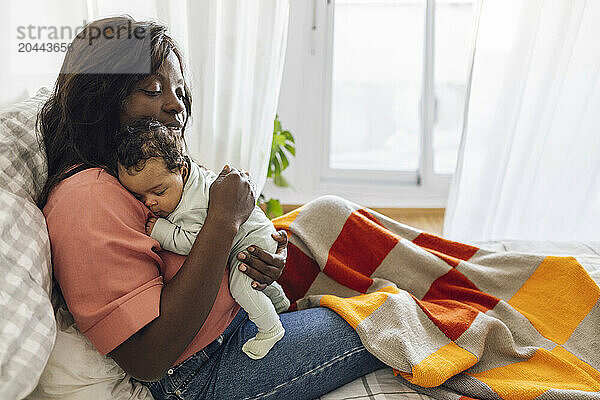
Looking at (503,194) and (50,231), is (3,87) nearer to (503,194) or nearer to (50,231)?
(50,231)

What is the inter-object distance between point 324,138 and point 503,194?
1.05 meters

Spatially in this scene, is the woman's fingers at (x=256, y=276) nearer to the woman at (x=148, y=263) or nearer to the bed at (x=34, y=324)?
the woman at (x=148, y=263)

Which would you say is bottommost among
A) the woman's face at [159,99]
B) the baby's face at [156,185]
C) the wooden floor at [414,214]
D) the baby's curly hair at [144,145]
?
the wooden floor at [414,214]

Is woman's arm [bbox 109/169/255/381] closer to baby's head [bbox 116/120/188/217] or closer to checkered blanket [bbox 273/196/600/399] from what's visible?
baby's head [bbox 116/120/188/217]

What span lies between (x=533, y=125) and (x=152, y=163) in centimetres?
176

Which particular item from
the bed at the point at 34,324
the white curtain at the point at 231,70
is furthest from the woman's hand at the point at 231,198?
the white curtain at the point at 231,70

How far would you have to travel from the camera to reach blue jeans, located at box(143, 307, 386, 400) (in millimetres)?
1205

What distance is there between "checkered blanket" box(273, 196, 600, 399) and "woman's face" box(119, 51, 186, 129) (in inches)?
19.7

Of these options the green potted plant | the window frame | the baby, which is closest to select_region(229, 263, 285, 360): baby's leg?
the baby

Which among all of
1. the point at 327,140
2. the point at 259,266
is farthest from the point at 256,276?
the point at 327,140

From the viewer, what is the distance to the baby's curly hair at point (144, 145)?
1113mm

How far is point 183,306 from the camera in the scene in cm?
108

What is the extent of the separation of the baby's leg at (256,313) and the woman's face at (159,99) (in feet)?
1.07

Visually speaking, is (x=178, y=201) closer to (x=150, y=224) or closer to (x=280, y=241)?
(x=150, y=224)
